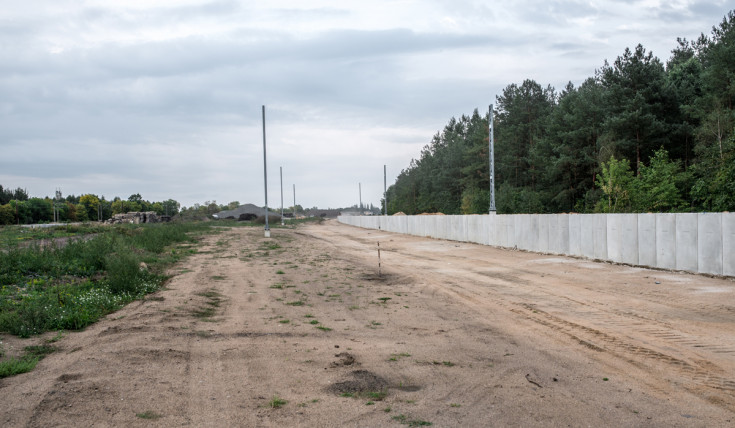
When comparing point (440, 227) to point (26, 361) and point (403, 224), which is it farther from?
point (26, 361)

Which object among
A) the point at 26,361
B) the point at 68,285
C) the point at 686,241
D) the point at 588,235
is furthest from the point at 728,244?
the point at 68,285

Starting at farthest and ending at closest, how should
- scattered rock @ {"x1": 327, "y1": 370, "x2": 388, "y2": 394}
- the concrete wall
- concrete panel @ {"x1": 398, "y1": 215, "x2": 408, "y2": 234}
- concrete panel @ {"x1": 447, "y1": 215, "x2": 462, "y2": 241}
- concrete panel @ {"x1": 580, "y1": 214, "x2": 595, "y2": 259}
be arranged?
1. concrete panel @ {"x1": 398, "y1": 215, "x2": 408, "y2": 234}
2. concrete panel @ {"x1": 447, "y1": 215, "x2": 462, "y2": 241}
3. concrete panel @ {"x1": 580, "y1": 214, "x2": 595, "y2": 259}
4. the concrete wall
5. scattered rock @ {"x1": 327, "y1": 370, "x2": 388, "y2": 394}

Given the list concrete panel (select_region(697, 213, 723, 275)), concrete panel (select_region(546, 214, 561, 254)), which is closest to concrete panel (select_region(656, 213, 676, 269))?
concrete panel (select_region(697, 213, 723, 275))

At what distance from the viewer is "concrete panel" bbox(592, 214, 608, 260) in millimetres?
19984

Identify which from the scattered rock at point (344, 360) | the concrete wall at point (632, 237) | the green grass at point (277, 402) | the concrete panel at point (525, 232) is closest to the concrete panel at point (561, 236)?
the concrete wall at point (632, 237)

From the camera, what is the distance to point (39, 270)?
45.6 ft

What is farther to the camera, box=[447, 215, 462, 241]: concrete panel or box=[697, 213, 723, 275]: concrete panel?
box=[447, 215, 462, 241]: concrete panel

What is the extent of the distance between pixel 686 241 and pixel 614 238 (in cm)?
343

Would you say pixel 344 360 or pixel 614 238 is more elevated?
pixel 614 238

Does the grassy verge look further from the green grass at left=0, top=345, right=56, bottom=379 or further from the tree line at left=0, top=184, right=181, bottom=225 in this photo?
the tree line at left=0, top=184, right=181, bottom=225

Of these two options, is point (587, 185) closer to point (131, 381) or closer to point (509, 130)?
point (509, 130)

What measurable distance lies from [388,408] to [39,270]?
1252 centimetres

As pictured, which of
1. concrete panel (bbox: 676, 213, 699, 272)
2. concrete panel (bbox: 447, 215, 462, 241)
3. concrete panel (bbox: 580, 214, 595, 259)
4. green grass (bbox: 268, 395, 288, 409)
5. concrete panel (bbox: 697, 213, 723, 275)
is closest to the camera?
green grass (bbox: 268, 395, 288, 409)

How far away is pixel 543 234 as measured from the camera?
971 inches
